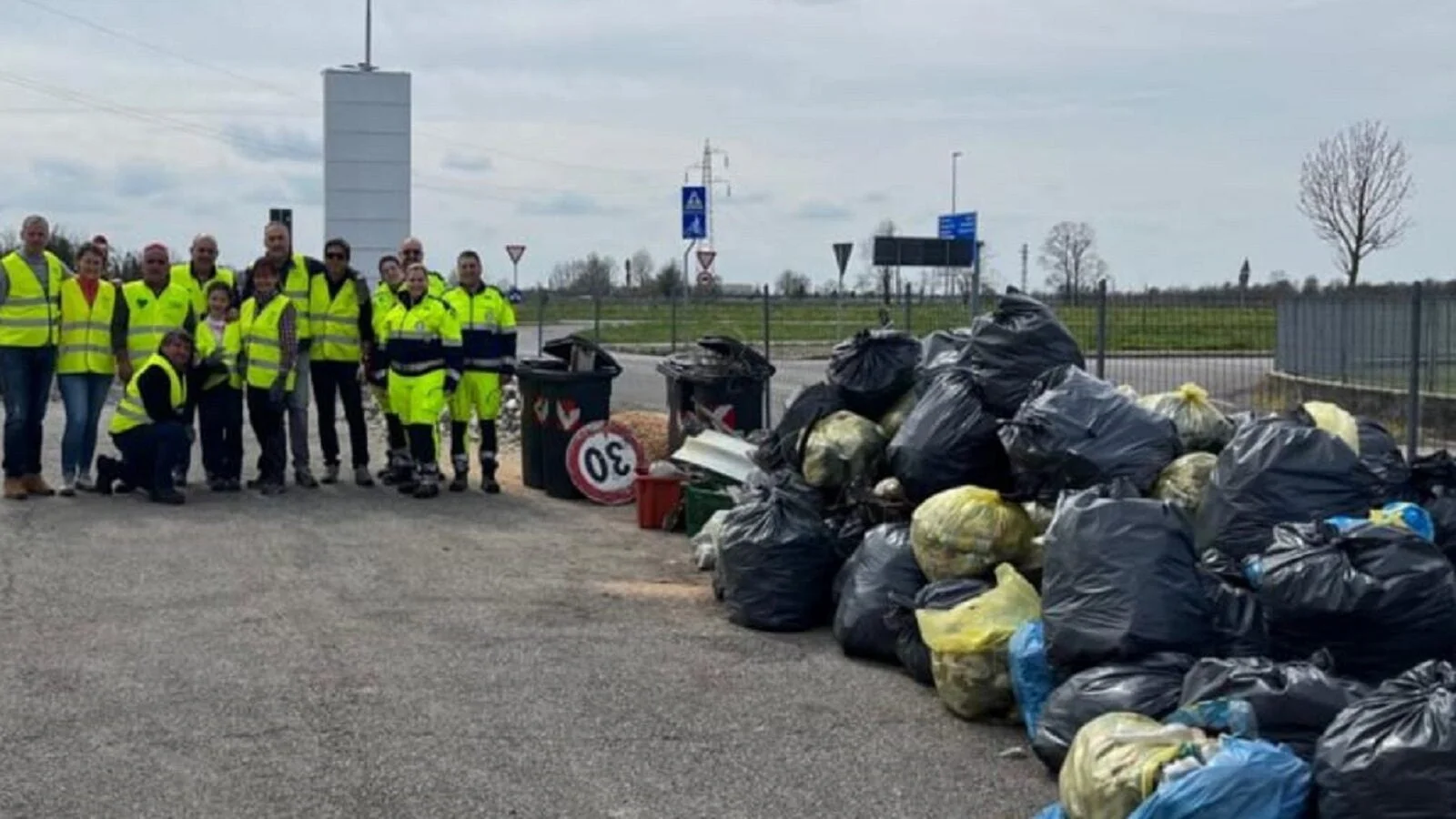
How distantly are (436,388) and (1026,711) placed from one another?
6.62m

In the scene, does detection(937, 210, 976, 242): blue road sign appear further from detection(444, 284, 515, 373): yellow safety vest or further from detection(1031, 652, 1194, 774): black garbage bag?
detection(1031, 652, 1194, 774): black garbage bag

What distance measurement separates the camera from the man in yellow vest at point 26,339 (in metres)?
11.3

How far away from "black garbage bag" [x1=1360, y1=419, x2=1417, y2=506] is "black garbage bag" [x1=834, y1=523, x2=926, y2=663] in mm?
1844

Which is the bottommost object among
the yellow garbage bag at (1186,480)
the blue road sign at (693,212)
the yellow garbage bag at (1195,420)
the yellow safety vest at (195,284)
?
the yellow garbage bag at (1186,480)

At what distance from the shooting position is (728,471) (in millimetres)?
10078

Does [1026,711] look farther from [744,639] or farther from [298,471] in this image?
[298,471]

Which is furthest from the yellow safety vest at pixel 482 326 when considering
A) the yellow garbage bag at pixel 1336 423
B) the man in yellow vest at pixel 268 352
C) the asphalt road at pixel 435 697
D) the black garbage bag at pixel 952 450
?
the yellow garbage bag at pixel 1336 423

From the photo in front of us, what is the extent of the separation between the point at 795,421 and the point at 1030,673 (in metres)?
3.19

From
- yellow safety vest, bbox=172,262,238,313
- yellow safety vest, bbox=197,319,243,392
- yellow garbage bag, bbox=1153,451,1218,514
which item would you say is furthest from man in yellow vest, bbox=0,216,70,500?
yellow garbage bag, bbox=1153,451,1218,514

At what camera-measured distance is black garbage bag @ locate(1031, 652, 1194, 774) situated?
534cm

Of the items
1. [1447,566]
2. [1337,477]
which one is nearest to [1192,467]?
[1337,477]

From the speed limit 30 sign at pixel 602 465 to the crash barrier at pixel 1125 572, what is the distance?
3.12 meters

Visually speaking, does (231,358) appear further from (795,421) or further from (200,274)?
(795,421)

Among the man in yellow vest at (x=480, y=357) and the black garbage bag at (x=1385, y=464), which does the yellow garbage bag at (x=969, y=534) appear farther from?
the man in yellow vest at (x=480, y=357)
